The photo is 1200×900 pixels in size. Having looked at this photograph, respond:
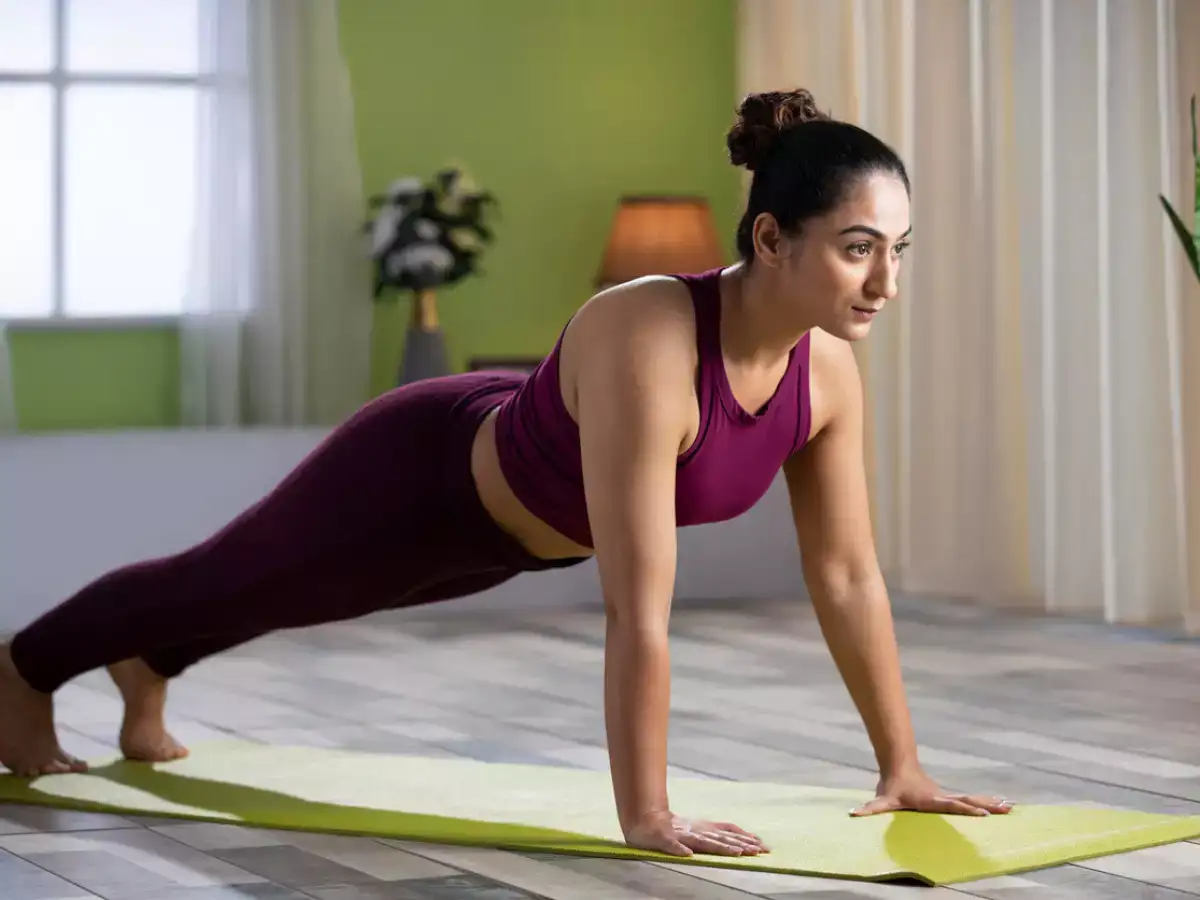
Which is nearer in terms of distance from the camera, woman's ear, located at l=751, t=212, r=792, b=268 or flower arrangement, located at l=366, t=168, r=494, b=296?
woman's ear, located at l=751, t=212, r=792, b=268

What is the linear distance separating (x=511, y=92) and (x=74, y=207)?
52.2 inches

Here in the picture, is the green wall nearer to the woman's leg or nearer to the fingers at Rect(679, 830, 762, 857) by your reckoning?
the woman's leg

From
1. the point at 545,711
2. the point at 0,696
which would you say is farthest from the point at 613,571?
the point at 545,711

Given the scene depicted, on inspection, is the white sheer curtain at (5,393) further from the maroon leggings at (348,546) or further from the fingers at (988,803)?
the fingers at (988,803)

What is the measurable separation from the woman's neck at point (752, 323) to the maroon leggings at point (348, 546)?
403 mm

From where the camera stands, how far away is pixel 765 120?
2.32 meters

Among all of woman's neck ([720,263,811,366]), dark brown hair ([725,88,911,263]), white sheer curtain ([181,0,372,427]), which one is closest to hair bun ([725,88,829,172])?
dark brown hair ([725,88,911,263])

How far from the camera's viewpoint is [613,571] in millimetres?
2303

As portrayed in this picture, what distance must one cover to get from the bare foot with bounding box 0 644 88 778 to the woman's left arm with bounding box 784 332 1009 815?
1136 mm

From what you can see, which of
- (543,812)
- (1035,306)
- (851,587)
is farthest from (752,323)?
→ (1035,306)

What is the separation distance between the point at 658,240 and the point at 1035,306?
1172mm

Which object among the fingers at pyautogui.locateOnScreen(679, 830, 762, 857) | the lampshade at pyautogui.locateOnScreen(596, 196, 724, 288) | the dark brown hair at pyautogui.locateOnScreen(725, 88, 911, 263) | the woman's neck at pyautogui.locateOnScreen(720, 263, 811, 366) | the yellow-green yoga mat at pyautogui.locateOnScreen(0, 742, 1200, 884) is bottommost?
the yellow-green yoga mat at pyautogui.locateOnScreen(0, 742, 1200, 884)

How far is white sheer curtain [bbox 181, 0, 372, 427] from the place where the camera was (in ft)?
19.1

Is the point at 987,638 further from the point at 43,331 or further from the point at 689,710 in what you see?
the point at 43,331
